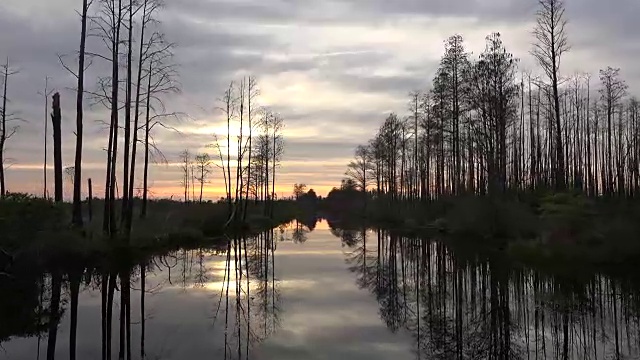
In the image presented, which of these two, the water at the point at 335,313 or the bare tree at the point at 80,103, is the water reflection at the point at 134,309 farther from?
the bare tree at the point at 80,103

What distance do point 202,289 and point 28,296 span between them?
14.7 ft

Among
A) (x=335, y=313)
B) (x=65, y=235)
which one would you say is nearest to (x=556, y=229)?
(x=335, y=313)

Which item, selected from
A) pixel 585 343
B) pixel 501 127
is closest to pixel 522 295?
pixel 585 343

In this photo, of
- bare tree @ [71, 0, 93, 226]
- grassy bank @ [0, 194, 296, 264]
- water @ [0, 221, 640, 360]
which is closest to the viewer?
water @ [0, 221, 640, 360]

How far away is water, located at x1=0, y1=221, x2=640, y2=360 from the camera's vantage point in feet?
29.9

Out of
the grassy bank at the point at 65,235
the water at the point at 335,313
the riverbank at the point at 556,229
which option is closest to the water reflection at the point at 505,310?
the water at the point at 335,313

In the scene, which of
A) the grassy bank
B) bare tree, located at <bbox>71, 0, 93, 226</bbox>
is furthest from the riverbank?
bare tree, located at <bbox>71, 0, 93, 226</bbox>

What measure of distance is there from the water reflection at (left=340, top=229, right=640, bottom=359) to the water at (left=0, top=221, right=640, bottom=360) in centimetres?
3

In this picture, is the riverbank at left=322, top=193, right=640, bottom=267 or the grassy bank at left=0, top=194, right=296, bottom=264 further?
the riverbank at left=322, top=193, right=640, bottom=267

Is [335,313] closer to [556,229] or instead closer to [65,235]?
[65,235]

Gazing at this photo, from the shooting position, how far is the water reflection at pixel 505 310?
9.17 m

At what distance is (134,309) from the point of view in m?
12.7

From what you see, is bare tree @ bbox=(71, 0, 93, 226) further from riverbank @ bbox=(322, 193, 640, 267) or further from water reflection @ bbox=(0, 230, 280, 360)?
riverbank @ bbox=(322, 193, 640, 267)

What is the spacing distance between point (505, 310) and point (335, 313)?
3803 mm
